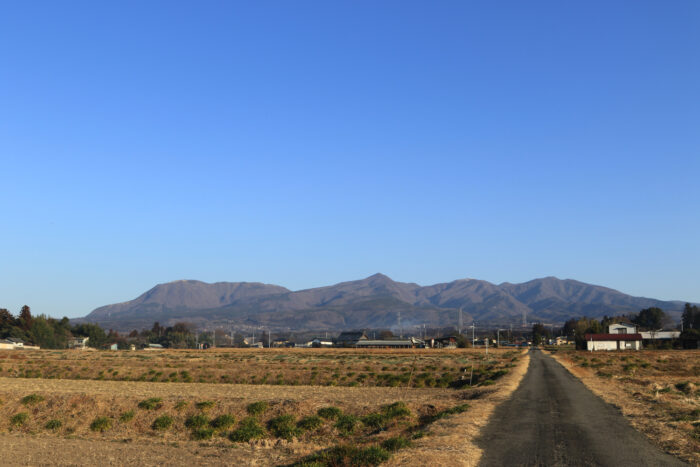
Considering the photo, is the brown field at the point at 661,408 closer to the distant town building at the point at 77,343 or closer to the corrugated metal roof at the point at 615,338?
the corrugated metal roof at the point at 615,338

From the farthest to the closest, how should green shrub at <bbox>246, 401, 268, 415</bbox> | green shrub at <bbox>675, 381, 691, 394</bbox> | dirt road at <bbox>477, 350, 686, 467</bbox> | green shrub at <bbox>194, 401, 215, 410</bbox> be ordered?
green shrub at <bbox>675, 381, 691, 394</bbox> < green shrub at <bbox>194, 401, 215, 410</bbox> < green shrub at <bbox>246, 401, 268, 415</bbox> < dirt road at <bbox>477, 350, 686, 467</bbox>

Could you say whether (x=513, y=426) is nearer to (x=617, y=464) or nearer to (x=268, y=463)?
(x=617, y=464)

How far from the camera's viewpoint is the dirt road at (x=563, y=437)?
19.4 meters

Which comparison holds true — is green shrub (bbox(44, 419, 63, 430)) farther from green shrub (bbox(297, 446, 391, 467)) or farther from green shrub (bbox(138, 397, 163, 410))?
green shrub (bbox(297, 446, 391, 467))

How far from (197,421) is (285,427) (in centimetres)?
485

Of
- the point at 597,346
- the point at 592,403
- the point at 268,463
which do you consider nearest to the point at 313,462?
the point at 268,463

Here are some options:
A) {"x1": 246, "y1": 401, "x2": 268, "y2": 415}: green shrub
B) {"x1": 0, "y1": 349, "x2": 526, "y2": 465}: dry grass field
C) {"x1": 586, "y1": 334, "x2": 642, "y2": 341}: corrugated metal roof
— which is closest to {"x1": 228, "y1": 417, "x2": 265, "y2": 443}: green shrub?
{"x1": 0, "y1": 349, "x2": 526, "y2": 465}: dry grass field

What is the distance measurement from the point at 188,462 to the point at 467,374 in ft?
145

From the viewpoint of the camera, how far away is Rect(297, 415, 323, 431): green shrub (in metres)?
28.5

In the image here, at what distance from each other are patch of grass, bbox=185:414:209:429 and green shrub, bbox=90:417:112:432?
4.21 meters

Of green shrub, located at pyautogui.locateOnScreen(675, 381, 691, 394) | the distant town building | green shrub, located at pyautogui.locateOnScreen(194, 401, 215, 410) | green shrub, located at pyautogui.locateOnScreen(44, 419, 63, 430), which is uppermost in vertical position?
green shrub, located at pyautogui.locateOnScreen(194, 401, 215, 410)

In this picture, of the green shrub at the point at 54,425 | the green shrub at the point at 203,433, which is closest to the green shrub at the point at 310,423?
the green shrub at the point at 203,433

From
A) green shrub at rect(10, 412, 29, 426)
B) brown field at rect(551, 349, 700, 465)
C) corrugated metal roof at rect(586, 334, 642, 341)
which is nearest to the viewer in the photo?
brown field at rect(551, 349, 700, 465)

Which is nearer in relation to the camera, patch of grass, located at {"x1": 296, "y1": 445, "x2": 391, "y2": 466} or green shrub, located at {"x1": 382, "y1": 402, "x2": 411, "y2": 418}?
patch of grass, located at {"x1": 296, "y1": 445, "x2": 391, "y2": 466}
